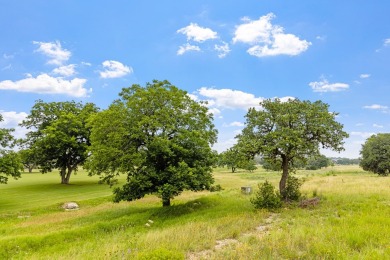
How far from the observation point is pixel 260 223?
17.1 m

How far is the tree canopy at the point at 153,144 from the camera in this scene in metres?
22.9

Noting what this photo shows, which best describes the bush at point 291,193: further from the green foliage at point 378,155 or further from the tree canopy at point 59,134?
the green foliage at point 378,155

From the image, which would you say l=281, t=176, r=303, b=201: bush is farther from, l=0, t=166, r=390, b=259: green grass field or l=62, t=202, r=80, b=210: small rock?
l=62, t=202, r=80, b=210: small rock

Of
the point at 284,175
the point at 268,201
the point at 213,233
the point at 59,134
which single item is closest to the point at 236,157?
the point at 268,201

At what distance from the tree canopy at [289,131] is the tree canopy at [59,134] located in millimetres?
32163

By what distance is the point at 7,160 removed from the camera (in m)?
33.0


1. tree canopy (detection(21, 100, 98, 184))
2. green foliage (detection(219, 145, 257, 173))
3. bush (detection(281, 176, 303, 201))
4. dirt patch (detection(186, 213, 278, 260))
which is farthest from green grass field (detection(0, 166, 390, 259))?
tree canopy (detection(21, 100, 98, 184))

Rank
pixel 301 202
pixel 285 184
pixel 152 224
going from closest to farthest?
pixel 152 224 < pixel 301 202 < pixel 285 184

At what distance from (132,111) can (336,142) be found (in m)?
16.8

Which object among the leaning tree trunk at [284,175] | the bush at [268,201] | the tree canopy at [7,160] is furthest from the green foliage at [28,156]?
the leaning tree trunk at [284,175]

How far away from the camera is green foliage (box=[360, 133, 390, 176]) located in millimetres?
63312

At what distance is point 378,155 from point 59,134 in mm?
65760

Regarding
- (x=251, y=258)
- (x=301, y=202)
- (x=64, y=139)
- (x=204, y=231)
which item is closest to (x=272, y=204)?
(x=301, y=202)

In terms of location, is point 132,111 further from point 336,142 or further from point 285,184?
point 336,142
